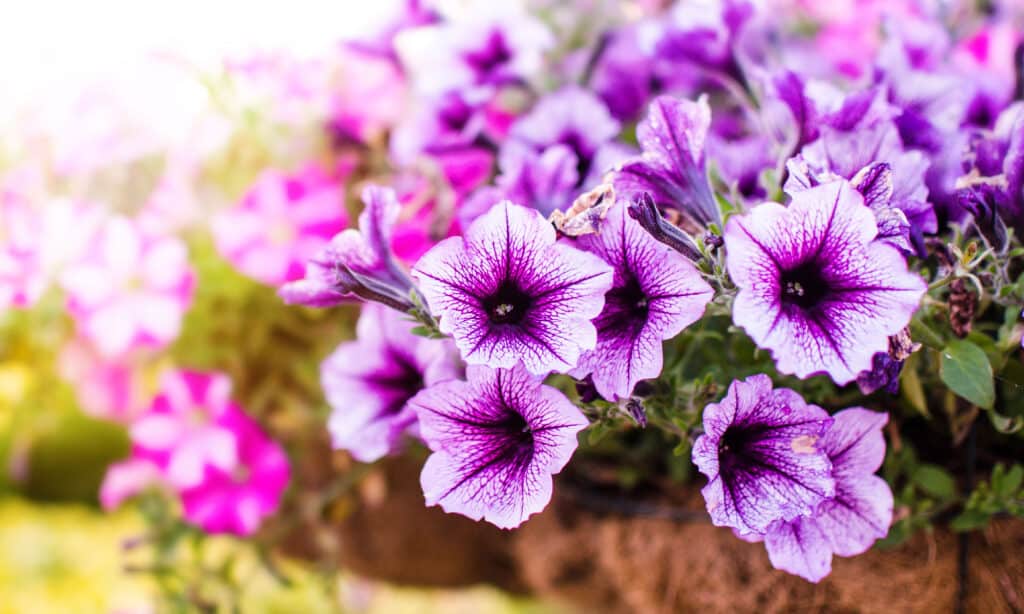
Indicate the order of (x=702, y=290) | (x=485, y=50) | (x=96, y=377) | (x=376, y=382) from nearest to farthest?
(x=702, y=290) → (x=376, y=382) → (x=485, y=50) → (x=96, y=377)

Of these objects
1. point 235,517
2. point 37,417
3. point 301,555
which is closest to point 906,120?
point 235,517

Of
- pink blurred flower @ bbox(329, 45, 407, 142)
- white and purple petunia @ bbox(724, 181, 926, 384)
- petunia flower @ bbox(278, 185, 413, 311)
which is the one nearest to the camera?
white and purple petunia @ bbox(724, 181, 926, 384)

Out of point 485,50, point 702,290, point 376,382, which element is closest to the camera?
point 702,290

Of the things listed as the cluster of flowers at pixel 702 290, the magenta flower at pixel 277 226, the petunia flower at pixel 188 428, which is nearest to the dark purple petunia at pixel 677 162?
the cluster of flowers at pixel 702 290

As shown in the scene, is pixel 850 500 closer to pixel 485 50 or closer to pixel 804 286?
pixel 804 286

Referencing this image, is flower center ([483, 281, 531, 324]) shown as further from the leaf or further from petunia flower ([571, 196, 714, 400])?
the leaf

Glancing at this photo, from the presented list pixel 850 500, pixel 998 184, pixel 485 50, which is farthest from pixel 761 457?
pixel 485 50

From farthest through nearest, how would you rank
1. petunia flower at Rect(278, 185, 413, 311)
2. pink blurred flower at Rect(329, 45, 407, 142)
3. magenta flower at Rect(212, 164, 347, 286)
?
pink blurred flower at Rect(329, 45, 407, 142) < magenta flower at Rect(212, 164, 347, 286) < petunia flower at Rect(278, 185, 413, 311)

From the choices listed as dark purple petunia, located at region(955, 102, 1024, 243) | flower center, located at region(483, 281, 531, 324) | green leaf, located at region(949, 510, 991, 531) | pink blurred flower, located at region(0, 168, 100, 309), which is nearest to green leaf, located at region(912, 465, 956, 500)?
green leaf, located at region(949, 510, 991, 531)
